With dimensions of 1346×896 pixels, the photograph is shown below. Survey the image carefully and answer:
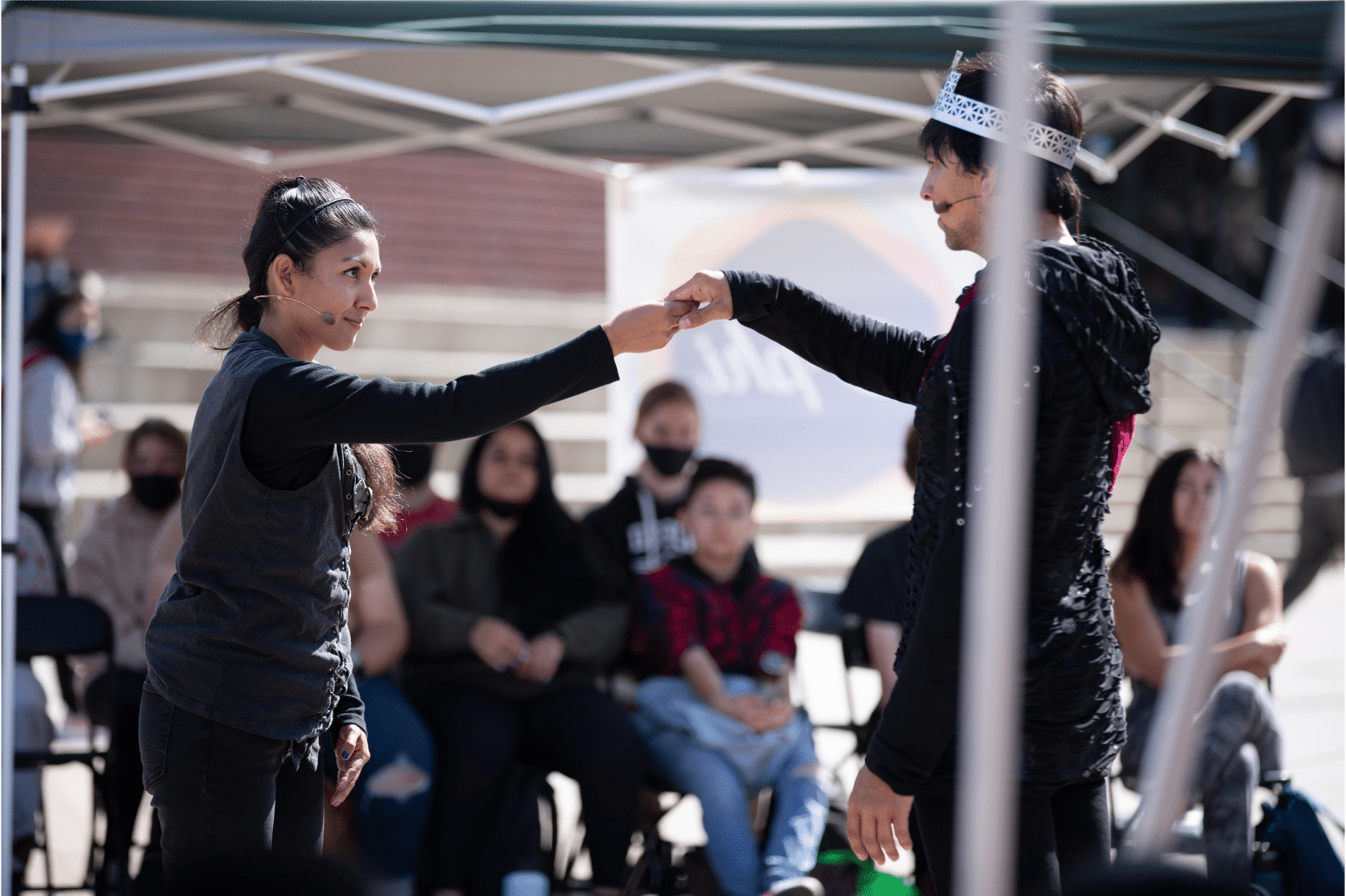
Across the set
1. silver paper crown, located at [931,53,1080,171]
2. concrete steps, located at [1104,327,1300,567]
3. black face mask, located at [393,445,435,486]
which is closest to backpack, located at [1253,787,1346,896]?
silver paper crown, located at [931,53,1080,171]

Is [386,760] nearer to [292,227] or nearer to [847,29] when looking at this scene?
[292,227]

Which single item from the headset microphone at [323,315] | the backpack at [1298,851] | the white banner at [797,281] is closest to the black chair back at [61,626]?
the headset microphone at [323,315]

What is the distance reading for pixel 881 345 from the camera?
85.3 inches

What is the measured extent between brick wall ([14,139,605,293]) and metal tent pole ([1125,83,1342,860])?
8294 millimetres

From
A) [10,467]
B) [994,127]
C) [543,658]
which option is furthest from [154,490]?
[994,127]

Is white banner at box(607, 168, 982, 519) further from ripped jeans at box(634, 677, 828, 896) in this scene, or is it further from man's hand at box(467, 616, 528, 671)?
ripped jeans at box(634, 677, 828, 896)

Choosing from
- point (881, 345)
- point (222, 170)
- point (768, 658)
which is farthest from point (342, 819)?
point (222, 170)

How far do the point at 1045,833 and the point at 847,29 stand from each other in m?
2.31

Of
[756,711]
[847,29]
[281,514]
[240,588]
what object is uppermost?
[847,29]

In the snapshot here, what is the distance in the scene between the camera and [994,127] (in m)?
1.85

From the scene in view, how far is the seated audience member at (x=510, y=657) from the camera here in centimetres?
358

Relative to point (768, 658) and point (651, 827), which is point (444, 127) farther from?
point (651, 827)

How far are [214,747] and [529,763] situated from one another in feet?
6.59

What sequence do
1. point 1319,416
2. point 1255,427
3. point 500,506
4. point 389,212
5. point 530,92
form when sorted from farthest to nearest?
1. point 389,212
2. point 1319,416
3. point 530,92
4. point 500,506
5. point 1255,427
